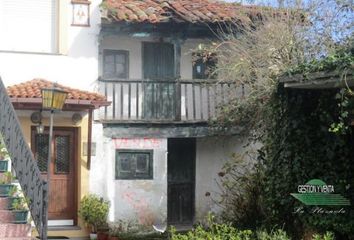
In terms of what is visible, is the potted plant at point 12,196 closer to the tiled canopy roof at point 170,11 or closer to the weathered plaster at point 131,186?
the weathered plaster at point 131,186

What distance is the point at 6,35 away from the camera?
14297 mm

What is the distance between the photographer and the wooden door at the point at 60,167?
1412cm

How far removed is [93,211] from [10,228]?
19.6 feet

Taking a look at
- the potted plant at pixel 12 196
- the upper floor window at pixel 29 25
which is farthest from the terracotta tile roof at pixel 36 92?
the potted plant at pixel 12 196

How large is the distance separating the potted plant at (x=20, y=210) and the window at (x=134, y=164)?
6.57 meters

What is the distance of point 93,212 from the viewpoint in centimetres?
1361

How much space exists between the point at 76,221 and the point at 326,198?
6.49 meters

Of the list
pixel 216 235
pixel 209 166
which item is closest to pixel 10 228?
pixel 216 235

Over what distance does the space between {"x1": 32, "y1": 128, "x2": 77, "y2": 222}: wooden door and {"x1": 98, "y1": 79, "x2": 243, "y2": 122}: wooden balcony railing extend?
104 cm

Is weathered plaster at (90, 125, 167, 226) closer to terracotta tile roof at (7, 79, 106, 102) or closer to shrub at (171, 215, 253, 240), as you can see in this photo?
terracotta tile roof at (7, 79, 106, 102)

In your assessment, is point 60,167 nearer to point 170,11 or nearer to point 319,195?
point 170,11

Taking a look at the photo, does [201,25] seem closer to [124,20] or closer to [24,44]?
A: [124,20]

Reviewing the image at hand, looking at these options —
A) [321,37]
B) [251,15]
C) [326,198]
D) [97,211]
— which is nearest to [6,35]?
[97,211]

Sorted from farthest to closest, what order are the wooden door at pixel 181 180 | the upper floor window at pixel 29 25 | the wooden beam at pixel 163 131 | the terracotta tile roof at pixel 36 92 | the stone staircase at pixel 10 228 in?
1. the wooden door at pixel 181 180
2. the wooden beam at pixel 163 131
3. the upper floor window at pixel 29 25
4. the terracotta tile roof at pixel 36 92
5. the stone staircase at pixel 10 228
